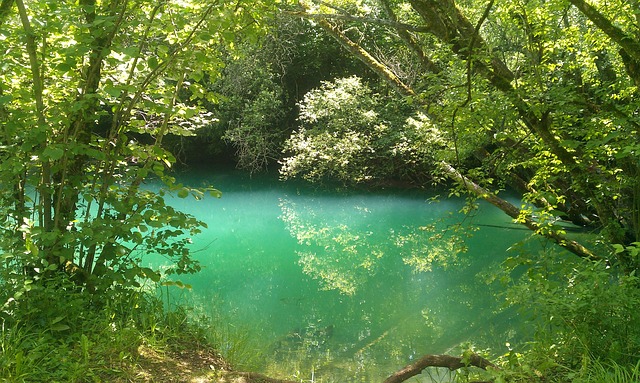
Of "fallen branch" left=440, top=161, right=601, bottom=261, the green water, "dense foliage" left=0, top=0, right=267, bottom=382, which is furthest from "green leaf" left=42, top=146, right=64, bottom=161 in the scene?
"fallen branch" left=440, top=161, right=601, bottom=261

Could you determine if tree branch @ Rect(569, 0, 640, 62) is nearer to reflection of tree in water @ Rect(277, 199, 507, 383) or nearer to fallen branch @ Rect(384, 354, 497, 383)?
reflection of tree in water @ Rect(277, 199, 507, 383)

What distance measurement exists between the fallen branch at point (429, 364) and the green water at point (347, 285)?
1448 mm

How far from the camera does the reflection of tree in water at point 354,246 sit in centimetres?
871

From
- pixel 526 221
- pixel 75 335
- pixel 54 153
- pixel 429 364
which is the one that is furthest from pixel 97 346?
pixel 526 221

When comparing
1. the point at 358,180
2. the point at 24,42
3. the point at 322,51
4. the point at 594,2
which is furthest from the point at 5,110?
the point at 322,51

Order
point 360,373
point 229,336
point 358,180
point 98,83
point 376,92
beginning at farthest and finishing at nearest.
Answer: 1. point 376,92
2. point 358,180
3. point 360,373
4. point 229,336
5. point 98,83

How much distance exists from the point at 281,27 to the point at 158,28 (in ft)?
45.3

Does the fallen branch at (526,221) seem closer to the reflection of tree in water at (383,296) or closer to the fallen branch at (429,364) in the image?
the reflection of tree in water at (383,296)

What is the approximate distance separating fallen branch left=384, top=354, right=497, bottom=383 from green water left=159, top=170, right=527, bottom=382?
1448 mm

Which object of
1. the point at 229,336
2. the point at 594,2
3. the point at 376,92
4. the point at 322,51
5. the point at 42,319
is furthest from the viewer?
the point at 322,51

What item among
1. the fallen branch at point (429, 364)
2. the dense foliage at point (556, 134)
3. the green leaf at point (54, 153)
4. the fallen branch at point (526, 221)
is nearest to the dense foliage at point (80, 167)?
the green leaf at point (54, 153)

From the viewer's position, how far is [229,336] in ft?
14.0

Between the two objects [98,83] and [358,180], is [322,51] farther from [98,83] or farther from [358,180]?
[98,83]

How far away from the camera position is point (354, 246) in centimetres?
1040
